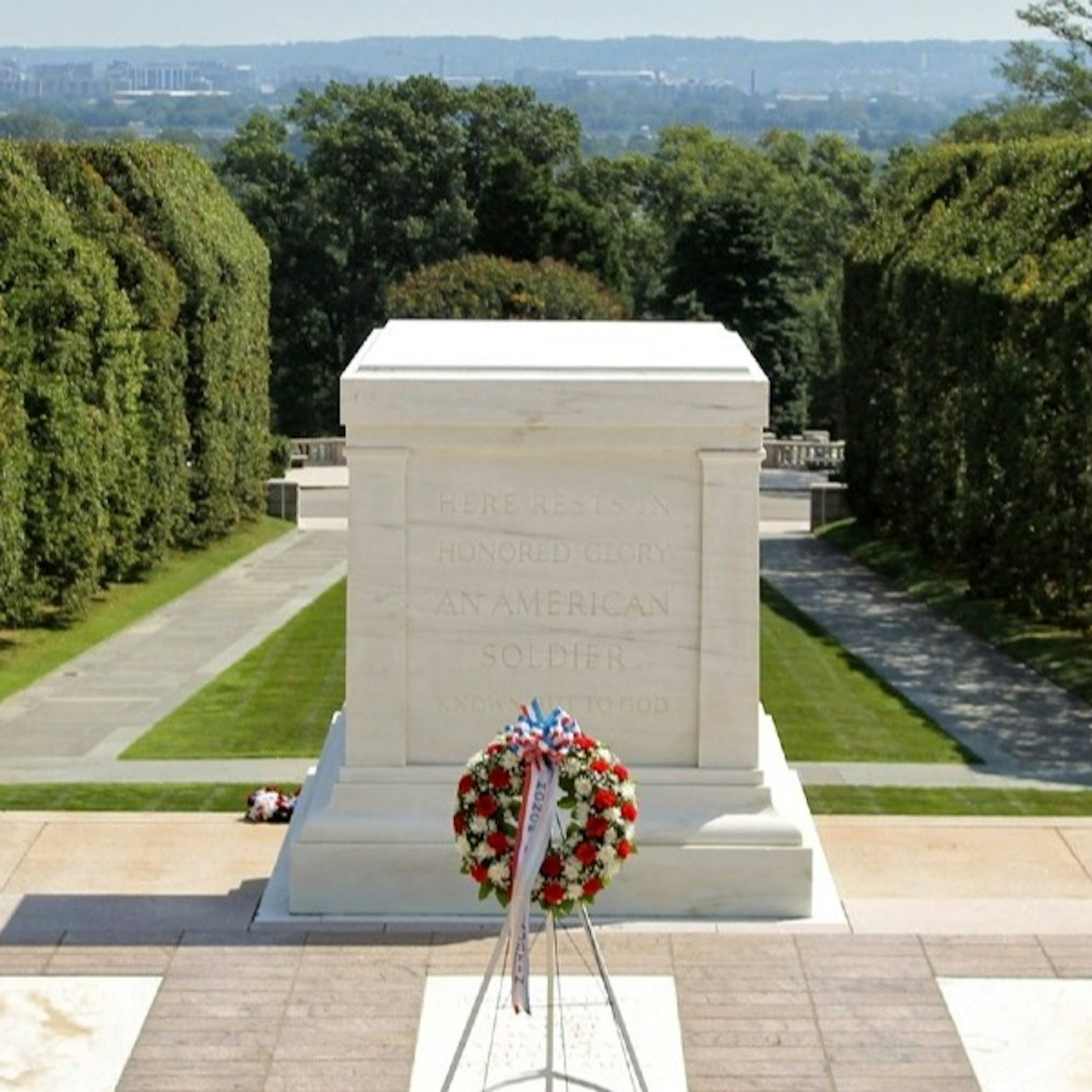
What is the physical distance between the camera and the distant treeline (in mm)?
28531

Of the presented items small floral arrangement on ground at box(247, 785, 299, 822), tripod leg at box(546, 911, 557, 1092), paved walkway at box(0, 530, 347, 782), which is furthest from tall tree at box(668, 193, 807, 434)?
tripod leg at box(546, 911, 557, 1092)

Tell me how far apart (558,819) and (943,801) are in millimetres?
6123

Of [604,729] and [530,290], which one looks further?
[530,290]

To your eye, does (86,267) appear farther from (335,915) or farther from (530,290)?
(530,290)

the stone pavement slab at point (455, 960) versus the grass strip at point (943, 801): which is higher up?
the stone pavement slab at point (455, 960)

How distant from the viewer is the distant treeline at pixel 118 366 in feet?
93.6

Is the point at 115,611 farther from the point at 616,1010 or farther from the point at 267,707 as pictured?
the point at 616,1010

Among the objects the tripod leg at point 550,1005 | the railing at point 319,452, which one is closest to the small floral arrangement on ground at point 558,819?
the tripod leg at point 550,1005

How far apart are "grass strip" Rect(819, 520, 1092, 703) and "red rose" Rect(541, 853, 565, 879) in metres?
14.2

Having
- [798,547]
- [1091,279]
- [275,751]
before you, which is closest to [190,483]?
[798,547]

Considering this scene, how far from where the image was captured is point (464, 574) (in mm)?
12055

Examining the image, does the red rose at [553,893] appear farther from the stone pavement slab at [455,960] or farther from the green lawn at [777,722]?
the green lawn at [777,722]

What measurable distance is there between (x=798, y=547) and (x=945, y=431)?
8.10 m

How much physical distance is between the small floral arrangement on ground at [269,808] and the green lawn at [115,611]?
10475mm
